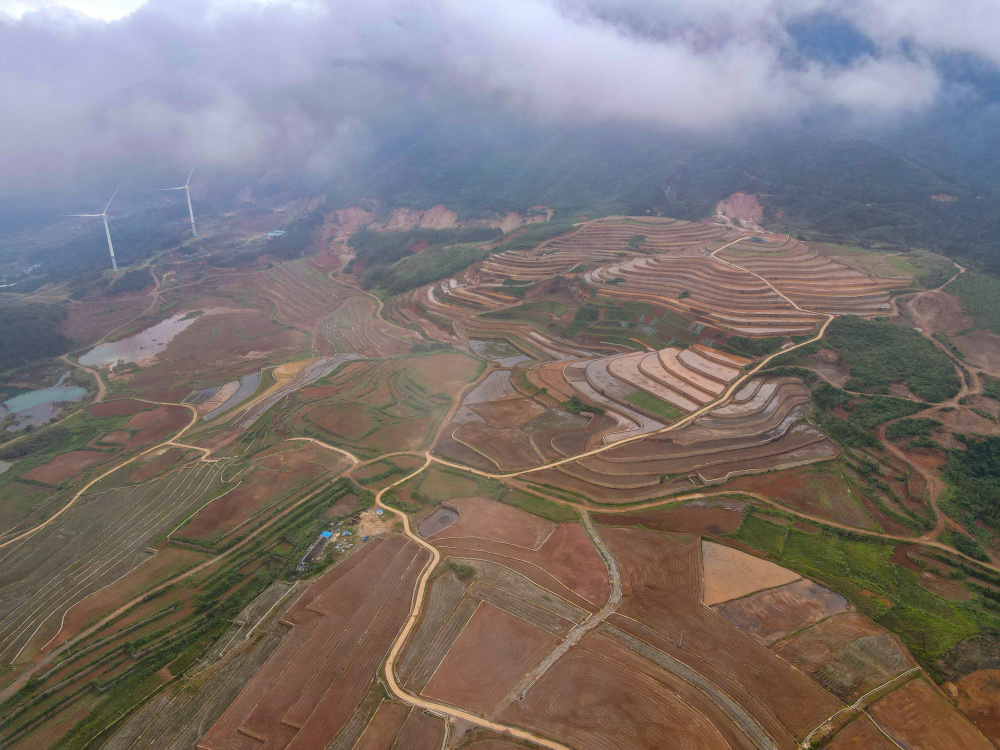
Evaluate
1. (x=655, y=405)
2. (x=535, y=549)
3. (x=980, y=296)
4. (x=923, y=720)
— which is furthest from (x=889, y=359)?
(x=535, y=549)

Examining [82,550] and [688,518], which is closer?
[82,550]

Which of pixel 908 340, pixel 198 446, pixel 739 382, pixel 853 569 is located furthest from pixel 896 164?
pixel 198 446

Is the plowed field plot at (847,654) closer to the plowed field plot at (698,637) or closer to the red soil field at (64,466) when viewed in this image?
the plowed field plot at (698,637)

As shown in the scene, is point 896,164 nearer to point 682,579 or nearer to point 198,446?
point 682,579

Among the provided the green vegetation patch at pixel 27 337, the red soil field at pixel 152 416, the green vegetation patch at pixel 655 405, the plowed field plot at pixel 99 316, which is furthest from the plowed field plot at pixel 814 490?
the plowed field plot at pixel 99 316

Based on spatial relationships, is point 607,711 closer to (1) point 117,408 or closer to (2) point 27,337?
(1) point 117,408

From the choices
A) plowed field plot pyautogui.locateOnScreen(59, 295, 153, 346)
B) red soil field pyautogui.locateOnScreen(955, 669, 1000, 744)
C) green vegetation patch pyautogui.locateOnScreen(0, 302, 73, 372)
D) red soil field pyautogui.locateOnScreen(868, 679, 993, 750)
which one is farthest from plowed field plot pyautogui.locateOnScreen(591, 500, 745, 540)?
plowed field plot pyautogui.locateOnScreen(59, 295, 153, 346)
